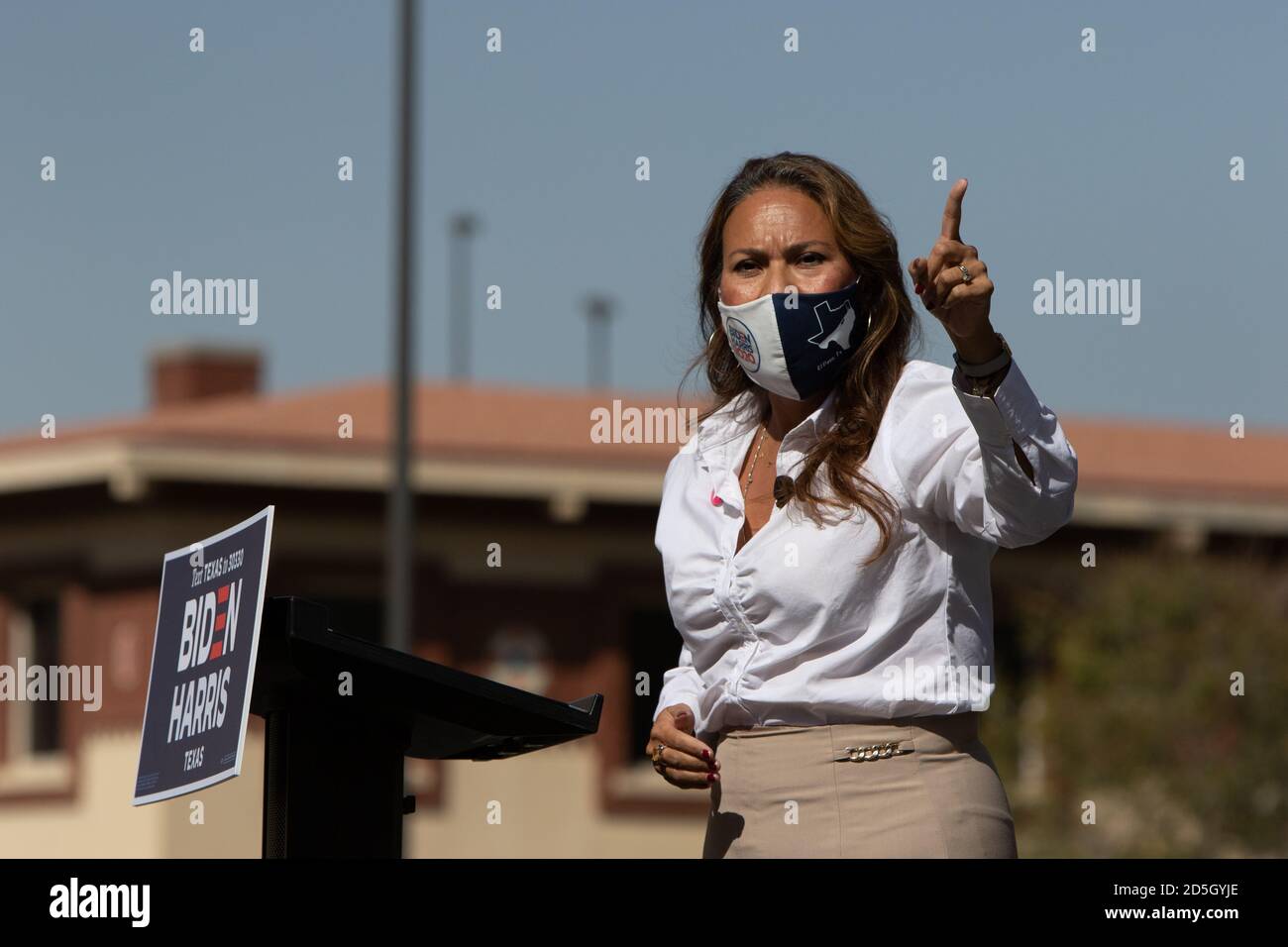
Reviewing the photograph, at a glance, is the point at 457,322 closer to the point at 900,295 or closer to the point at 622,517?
the point at 622,517

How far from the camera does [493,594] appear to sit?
2298 centimetres

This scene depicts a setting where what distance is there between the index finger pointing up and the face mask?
17.0 inches

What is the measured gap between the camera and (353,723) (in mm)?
3598

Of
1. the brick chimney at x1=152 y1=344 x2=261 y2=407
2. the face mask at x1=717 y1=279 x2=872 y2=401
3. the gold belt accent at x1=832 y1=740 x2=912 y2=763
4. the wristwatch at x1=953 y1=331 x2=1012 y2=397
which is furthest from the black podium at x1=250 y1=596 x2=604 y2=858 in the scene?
the brick chimney at x1=152 y1=344 x2=261 y2=407

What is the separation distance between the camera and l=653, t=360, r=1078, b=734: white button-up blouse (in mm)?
3574

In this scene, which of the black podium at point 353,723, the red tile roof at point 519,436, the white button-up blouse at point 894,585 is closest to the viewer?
the black podium at point 353,723

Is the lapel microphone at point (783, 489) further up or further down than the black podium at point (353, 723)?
further up

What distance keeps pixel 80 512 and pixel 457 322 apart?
23.2 m

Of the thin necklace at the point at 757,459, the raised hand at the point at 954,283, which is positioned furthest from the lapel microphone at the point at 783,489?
the raised hand at the point at 954,283

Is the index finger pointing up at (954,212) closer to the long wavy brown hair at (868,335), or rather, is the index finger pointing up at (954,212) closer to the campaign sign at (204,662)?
the long wavy brown hair at (868,335)

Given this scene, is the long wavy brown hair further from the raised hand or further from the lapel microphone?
the raised hand

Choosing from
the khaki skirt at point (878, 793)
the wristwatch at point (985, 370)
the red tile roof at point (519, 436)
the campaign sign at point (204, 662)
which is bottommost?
the red tile roof at point (519, 436)

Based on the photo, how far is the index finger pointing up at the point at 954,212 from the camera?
3.42m
